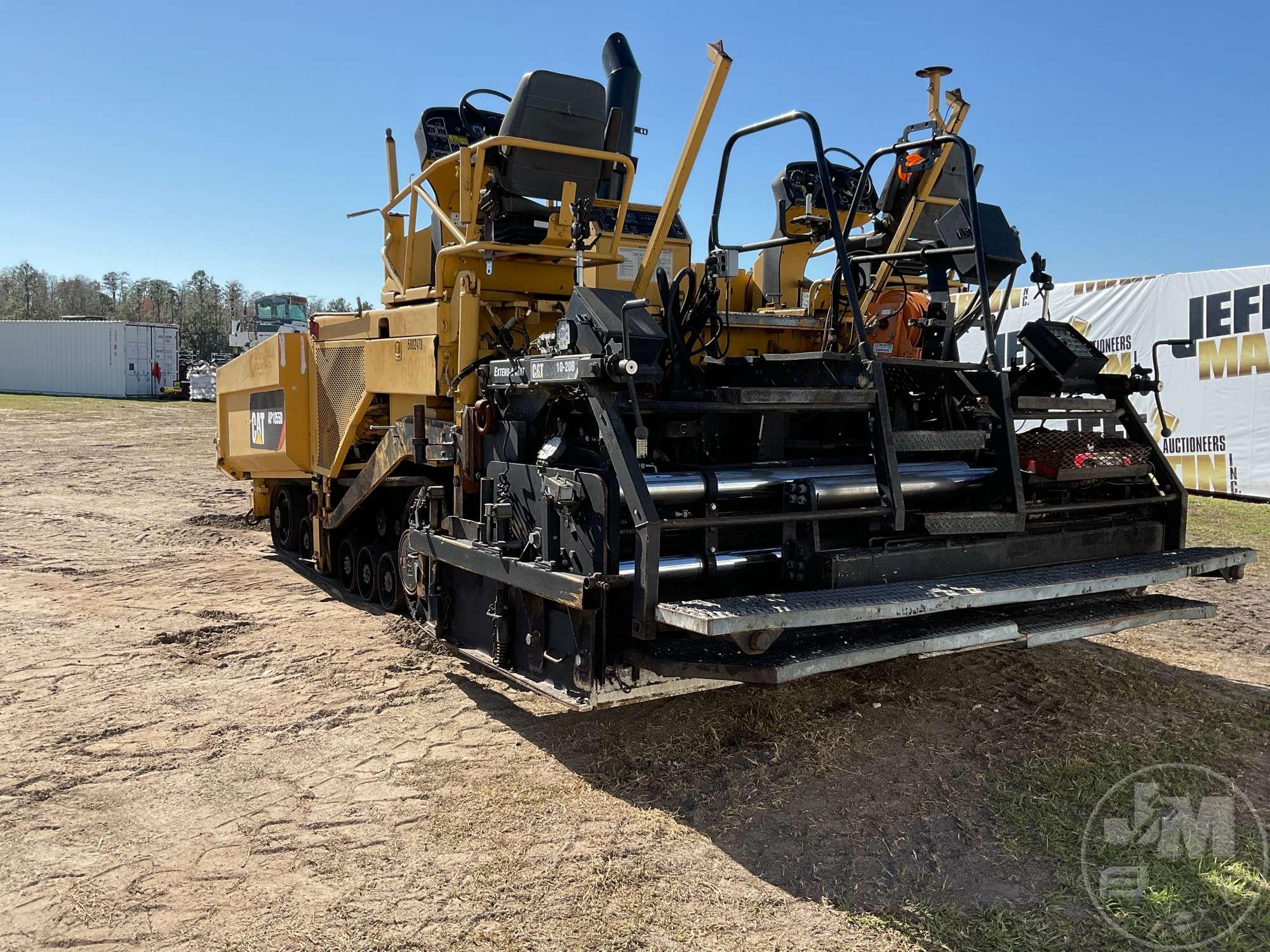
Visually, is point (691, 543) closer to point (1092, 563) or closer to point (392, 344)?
point (1092, 563)

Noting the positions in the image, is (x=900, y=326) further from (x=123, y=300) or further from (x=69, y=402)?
(x=123, y=300)

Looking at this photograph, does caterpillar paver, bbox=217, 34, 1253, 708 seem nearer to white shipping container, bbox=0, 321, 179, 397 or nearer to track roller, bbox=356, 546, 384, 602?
track roller, bbox=356, 546, 384, 602

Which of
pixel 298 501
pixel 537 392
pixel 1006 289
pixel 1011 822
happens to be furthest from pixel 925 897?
pixel 298 501

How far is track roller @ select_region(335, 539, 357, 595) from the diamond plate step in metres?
→ 4.07

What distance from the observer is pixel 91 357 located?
3512 centimetres

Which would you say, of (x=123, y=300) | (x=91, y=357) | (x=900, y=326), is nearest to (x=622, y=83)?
(x=900, y=326)

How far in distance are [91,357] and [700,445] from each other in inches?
1411

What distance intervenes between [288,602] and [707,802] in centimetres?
435

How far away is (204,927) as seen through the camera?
311 centimetres

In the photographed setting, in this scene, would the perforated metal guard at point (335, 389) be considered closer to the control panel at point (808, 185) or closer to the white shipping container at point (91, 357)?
the control panel at point (808, 185)

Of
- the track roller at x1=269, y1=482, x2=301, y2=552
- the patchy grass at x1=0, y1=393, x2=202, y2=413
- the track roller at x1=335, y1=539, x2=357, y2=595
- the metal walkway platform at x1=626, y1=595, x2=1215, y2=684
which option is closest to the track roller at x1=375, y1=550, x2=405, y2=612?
the track roller at x1=335, y1=539, x2=357, y2=595

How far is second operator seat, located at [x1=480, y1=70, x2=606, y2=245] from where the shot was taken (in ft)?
17.9

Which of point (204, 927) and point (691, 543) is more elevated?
point (691, 543)

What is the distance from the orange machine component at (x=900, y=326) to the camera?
6.52 metres
